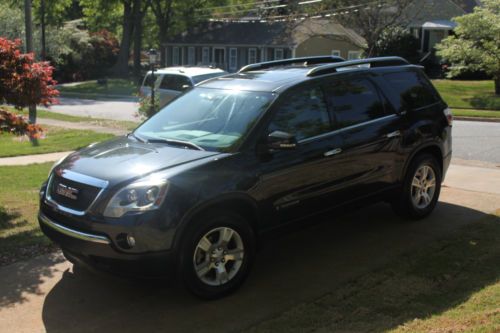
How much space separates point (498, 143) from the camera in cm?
1345

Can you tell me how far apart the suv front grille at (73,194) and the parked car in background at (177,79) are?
1158 cm

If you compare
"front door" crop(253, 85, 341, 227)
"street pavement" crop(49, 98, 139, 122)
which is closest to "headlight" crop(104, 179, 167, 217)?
"front door" crop(253, 85, 341, 227)

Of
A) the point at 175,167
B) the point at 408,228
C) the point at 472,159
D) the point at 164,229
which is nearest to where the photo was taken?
the point at 164,229

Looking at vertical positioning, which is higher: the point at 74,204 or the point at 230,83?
the point at 230,83

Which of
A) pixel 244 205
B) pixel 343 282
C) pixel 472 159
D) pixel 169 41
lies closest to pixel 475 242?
pixel 343 282

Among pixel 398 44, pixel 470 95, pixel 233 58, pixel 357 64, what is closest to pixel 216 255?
pixel 357 64

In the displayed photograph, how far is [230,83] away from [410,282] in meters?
2.57

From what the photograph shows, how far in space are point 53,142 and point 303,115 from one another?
1128 cm

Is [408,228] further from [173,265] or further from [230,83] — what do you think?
[173,265]

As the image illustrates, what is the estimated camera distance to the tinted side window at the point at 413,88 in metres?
6.53

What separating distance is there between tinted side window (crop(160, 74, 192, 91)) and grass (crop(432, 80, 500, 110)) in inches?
478

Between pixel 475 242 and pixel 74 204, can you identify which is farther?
pixel 475 242

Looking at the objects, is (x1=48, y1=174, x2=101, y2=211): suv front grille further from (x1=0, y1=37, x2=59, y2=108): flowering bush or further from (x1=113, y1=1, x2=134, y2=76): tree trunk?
(x1=113, y1=1, x2=134, y2=76): tree trunk

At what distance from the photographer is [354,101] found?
19.5 ft
